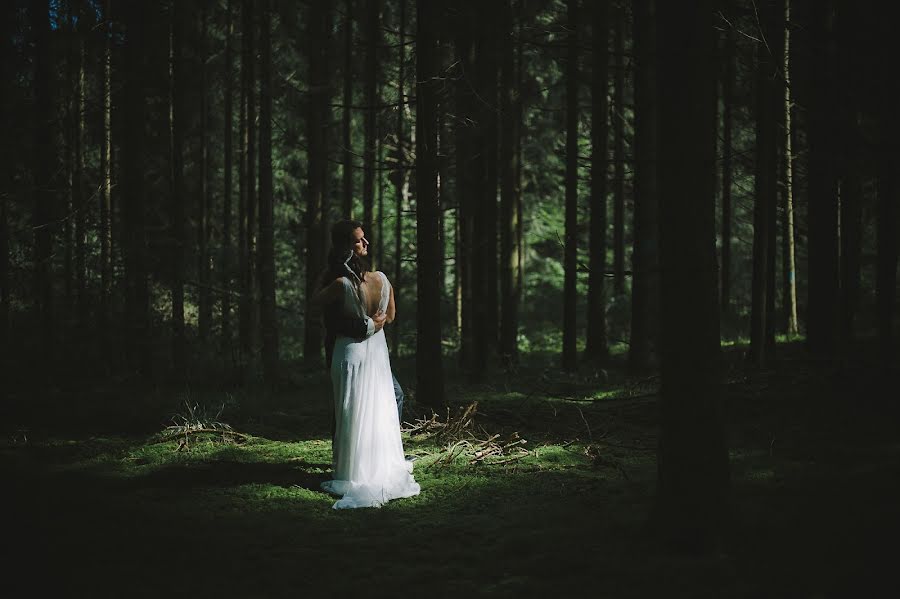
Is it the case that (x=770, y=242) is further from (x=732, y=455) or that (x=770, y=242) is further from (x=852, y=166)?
(x=732, y=455)

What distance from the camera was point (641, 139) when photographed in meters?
13.2

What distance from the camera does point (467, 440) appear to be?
28.6 ft

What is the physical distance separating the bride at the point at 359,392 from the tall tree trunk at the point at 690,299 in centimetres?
298

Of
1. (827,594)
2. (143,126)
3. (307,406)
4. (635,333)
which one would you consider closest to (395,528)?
(827,594)

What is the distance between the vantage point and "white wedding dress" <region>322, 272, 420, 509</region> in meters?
7.16

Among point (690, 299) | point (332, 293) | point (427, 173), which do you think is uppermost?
point (427, 173)

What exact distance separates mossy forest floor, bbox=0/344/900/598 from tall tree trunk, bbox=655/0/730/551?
0.33 m

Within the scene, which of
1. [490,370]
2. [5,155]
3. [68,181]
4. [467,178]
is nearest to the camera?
[5,155]

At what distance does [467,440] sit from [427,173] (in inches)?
137

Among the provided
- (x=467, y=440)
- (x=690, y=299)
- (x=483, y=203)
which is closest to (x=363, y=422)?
(x=467, y=440)

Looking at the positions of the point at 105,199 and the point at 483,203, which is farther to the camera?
the point at 105,199

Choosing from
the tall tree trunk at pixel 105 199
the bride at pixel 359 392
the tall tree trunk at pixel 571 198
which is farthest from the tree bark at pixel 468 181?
the tall tree trunk at pixel 105 199

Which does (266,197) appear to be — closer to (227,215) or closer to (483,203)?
(483,203)

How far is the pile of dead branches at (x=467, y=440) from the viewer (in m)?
8.21
